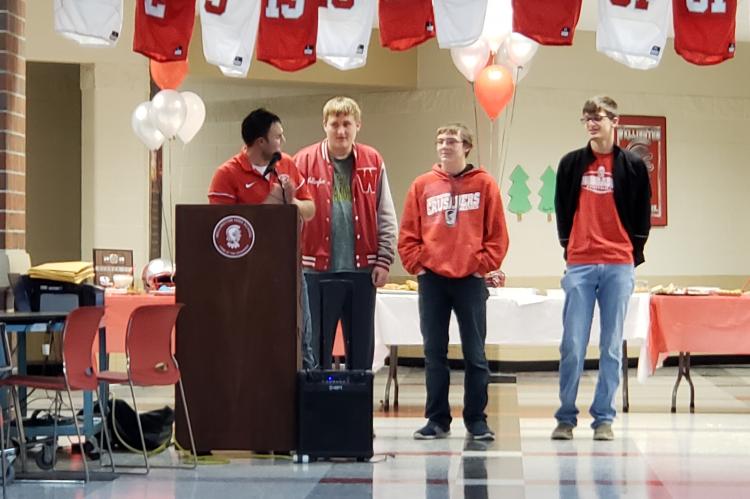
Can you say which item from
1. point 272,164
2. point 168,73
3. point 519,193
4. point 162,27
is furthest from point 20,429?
point 519,193

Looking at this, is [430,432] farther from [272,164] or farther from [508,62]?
[508,62]

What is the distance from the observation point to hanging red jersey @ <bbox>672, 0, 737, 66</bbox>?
7.35 meters

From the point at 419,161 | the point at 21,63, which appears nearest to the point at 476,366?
the point at 21,63

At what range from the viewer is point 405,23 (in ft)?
24.8

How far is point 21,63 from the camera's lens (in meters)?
7.16

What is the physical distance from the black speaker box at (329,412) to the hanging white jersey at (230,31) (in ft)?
7.29

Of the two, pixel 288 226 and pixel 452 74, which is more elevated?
pixel 452 74

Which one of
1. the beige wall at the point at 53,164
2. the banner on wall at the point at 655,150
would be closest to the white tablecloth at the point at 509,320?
the banner on wall at the point at 655,150

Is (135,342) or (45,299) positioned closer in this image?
(135,342)

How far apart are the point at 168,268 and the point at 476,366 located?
370 centimetres

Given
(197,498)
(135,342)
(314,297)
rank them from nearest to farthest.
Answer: (197,498) < (135,342) < (314,297)

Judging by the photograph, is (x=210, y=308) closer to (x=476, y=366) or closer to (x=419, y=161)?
(x=476, y=366)

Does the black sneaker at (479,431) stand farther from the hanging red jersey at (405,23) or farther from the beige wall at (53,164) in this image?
the beige wall at (53,164)

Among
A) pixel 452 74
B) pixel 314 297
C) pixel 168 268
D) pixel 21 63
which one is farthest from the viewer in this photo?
pixel 452 74
